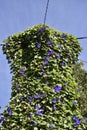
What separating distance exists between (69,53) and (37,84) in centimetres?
129

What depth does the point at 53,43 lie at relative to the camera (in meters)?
6.95

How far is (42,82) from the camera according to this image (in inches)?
247

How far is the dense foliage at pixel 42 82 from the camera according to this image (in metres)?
5.75

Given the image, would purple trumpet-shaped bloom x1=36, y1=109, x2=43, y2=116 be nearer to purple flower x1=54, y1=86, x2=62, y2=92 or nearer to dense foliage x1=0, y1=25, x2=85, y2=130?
dense foliage x1=0, y1=25, x2=85, y2=130

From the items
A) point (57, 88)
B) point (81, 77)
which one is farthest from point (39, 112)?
point (81, 77)

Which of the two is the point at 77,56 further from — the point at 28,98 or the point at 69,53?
the point at 28,98

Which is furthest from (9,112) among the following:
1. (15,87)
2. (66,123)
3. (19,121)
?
(66,123)

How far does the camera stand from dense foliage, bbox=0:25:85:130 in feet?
18.9

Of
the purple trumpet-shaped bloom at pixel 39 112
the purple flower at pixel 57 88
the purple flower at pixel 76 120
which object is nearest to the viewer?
the purple trumpet-shaped bloom at pixel 39 112

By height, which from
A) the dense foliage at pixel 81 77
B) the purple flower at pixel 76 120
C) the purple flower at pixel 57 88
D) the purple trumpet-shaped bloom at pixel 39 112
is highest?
the dense foliage at pixel 81 77

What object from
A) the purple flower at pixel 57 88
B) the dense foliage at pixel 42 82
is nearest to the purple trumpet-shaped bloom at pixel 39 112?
the dense foliage at pixel 42 82

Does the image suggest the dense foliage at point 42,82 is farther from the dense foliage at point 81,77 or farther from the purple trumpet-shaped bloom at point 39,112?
the dense foliage at point 81,77

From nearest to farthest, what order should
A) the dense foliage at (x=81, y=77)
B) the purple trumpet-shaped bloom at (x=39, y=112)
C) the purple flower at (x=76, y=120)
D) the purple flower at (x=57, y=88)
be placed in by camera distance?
the purple trumpet-shaped bloom at (x=39, y=112) → the purple flower at (x=76, y=120) → the purple flower at (x=57, y=88) → the dense foliage at (x=81, y=77)

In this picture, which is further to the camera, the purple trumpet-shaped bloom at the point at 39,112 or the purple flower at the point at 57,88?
the purple flower at the point at 57,88
